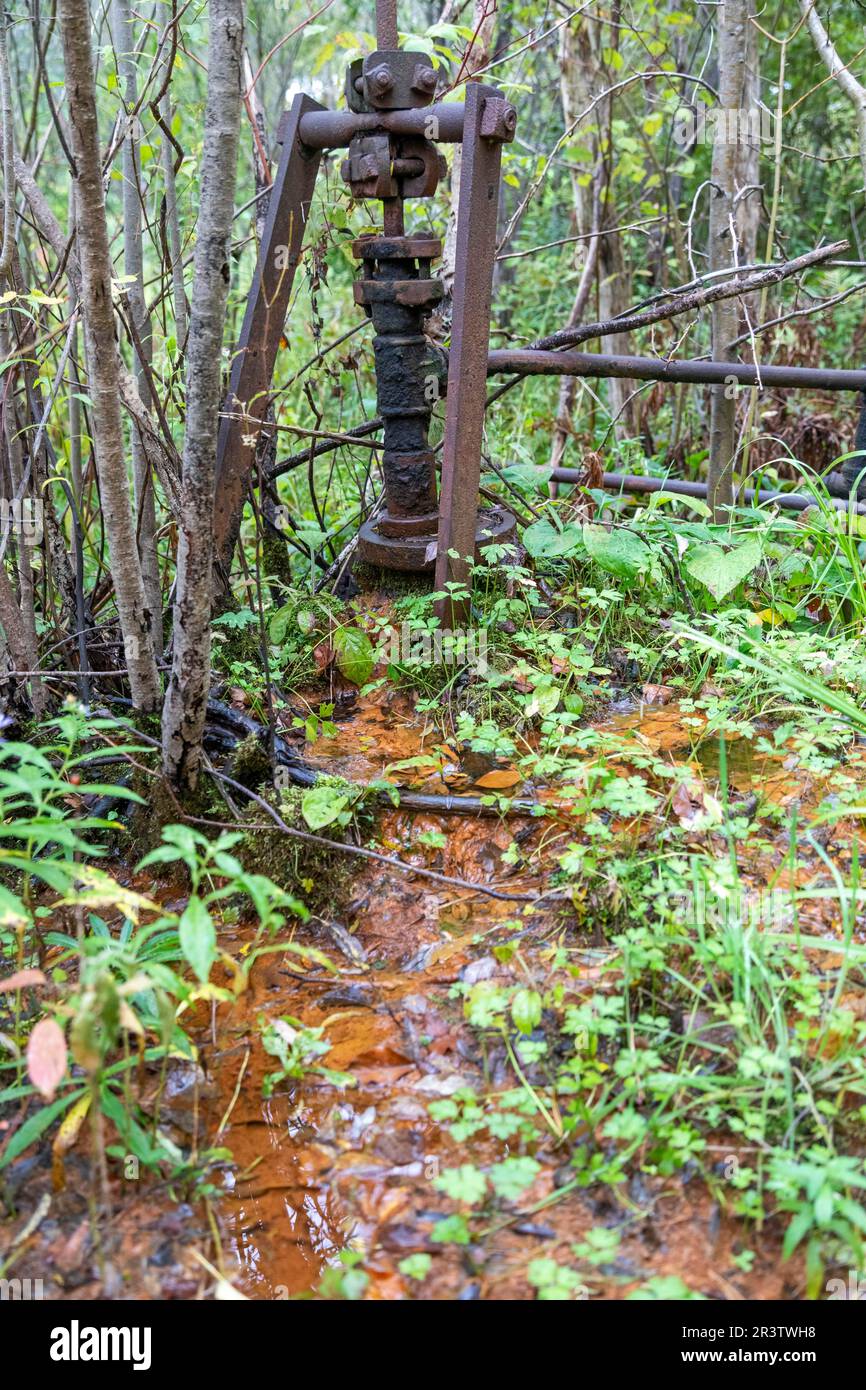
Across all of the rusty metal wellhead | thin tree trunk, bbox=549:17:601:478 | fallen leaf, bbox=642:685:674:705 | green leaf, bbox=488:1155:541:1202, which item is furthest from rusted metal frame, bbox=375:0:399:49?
green leaf, bbox=488:1155:541:1202

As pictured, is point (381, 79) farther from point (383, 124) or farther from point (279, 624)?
point (279, 624)

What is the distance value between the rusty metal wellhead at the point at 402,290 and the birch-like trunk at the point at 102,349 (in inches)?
18.0

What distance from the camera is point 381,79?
9.10 feet

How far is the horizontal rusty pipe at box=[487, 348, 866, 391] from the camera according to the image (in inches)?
130

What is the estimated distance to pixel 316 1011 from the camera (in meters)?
Result: 2.08

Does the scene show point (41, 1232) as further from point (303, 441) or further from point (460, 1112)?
Result: point (303, 441)

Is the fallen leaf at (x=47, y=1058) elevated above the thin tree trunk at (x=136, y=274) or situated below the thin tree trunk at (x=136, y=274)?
below

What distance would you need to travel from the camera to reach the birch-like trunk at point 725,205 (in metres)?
3.63

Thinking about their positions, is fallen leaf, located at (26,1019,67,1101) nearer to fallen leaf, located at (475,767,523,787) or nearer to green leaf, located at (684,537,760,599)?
fallen leaf, located at (475,767,523,787)

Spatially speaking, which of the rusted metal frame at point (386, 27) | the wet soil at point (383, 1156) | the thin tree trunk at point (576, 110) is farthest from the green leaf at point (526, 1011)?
the thin tree trunk at point (576, 110)

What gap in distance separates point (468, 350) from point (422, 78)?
28.1 inches

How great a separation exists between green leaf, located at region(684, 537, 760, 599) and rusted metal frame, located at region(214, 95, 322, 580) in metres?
1.32

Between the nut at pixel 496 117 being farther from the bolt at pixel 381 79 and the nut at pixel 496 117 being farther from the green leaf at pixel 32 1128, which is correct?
the green leaf at pixel 32 1128

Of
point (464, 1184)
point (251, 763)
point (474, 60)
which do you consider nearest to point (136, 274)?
point (251, 763)
